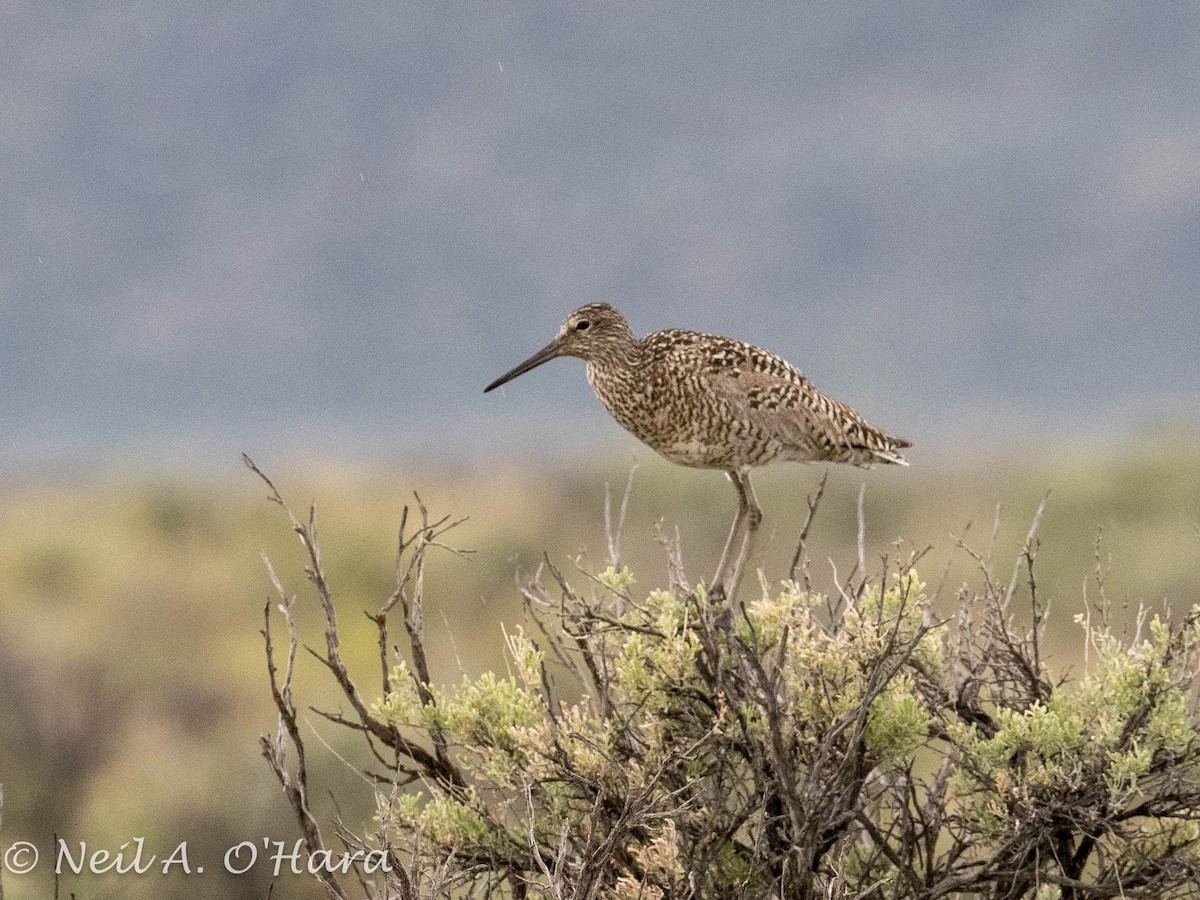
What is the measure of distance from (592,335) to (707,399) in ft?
1.90

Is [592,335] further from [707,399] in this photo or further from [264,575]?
[264,575]

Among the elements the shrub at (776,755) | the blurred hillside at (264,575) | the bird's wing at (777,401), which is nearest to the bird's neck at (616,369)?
the bird's wing at (777,401)

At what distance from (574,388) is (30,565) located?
14428cm

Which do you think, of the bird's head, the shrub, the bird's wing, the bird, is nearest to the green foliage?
the shrub

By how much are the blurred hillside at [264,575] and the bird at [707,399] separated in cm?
85

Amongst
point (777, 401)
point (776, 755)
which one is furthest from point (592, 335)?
point (776, 755)

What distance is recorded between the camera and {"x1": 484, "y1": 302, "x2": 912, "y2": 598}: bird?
7812 mm

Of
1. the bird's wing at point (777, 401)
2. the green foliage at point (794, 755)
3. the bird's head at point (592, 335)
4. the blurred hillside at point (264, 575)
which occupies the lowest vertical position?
the green foliage at point (794, 755)

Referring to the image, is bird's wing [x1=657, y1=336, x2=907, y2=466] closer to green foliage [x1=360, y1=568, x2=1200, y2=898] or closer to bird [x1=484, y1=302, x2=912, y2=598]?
bird [x1=484, y1=302, x2=912, y2=598]

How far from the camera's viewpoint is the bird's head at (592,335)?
8.00 meters

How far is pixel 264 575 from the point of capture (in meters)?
26.6

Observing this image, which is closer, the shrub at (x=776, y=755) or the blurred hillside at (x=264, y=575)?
the shrub at (x=776, y=755)

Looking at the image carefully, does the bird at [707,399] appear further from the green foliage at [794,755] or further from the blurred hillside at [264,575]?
the green foliage at [794,755]

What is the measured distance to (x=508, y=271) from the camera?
18750cm
